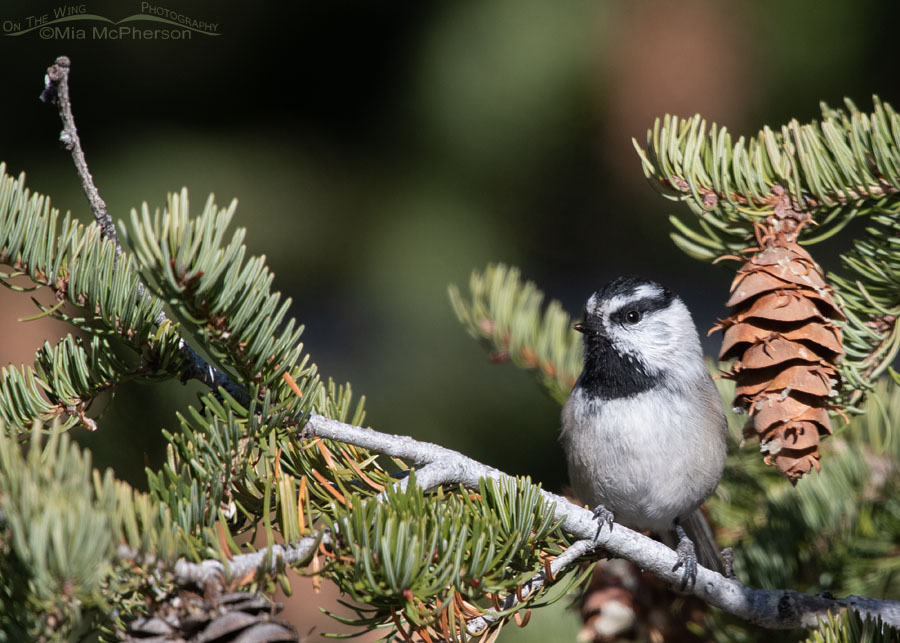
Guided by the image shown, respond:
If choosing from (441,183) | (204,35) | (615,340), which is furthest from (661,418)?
(204,35)

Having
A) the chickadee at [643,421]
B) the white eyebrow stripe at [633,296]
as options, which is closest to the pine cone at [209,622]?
the chickadee at [643,421]

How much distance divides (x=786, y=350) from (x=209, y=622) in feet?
2.93

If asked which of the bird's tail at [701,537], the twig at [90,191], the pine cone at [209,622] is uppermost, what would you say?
the twig at [90,191]

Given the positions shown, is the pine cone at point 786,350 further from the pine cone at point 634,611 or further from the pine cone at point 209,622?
the pine cone at point 209,622

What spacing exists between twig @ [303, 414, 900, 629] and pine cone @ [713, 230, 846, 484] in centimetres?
21

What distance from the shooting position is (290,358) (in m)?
0.94

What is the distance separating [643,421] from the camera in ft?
5.78

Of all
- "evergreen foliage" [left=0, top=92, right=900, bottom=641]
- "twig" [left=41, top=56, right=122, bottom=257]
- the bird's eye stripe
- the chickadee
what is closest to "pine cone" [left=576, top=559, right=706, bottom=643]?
"evergreen foliage" [left=0, top=92, right=900, bottom=641]

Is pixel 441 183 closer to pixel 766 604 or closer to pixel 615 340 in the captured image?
pixel 615 340

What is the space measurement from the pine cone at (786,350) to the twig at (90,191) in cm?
77

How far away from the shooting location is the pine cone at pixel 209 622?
725 mm

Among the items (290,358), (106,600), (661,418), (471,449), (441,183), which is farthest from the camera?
(441,183)

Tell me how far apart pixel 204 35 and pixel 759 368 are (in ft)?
5.85

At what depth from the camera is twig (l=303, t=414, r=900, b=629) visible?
1027 millimetres
